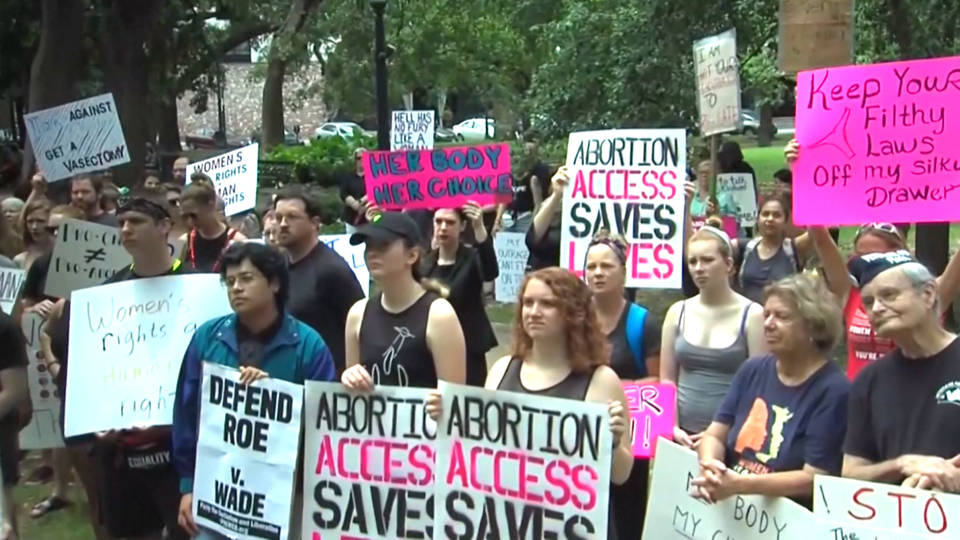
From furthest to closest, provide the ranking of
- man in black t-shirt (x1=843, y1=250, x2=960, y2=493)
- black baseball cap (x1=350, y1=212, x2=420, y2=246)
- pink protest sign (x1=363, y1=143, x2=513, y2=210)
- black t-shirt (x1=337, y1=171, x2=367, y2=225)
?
black t-shirt (x1=337, y1=171, x2=367, y2=225)
pink protest sign (x1=363, y1=143, x2=513, y2=210)
black baseball cap (x1=350, y1=212, x2=420, y2=246)
man in black t-shirt (x1=843, y1=250, x2=960, y2=493)

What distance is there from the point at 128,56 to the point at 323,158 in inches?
374

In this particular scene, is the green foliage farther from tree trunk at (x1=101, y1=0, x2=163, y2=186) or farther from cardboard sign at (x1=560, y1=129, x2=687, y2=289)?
cardboard sign at (x1=560, y1=129, x2=687, y2=289)

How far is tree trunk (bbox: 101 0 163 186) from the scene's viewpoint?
20438 millimetres

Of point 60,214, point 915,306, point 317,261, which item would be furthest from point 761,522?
point 60,214

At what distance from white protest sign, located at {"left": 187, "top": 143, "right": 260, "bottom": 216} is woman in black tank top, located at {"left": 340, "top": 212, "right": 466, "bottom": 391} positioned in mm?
4652

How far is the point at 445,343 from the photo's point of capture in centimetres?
468

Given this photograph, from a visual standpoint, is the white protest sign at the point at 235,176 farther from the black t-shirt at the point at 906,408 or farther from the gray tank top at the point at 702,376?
the black t-shirt at the point at 906,408

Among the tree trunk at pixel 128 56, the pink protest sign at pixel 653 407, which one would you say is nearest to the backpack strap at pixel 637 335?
the pink protest sign at pixel 653 407

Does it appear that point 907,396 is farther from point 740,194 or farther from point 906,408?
point 740,194

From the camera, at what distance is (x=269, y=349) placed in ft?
15.4

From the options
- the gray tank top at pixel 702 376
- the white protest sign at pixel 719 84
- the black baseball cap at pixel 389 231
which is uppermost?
the white protest sign at pixel 719 84

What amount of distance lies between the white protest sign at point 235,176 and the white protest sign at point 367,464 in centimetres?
487

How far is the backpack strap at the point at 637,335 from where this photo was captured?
16.9 feet

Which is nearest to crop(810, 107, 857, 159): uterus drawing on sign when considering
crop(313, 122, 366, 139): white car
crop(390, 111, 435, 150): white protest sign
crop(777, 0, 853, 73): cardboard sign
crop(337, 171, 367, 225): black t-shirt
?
crop(777, 0, 853, 73): cardboard sign
